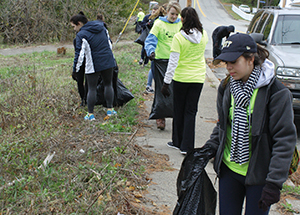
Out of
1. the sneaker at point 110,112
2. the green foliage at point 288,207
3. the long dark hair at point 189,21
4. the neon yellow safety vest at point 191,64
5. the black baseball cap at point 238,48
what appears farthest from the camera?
the sneaker at point 110,112

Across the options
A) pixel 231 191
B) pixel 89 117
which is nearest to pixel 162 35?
pixel 89 117

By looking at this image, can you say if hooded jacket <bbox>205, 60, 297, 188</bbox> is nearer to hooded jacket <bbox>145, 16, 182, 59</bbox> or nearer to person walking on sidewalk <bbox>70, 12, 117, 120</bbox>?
hooded jacket <bbox>145, 16, 182, 59</bbox>

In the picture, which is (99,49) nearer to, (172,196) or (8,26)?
(172,196)

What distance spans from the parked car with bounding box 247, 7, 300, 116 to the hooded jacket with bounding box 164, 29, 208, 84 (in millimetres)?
2110

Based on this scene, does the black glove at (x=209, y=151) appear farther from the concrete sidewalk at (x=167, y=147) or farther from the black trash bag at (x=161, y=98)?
the black trash bag at (x=161, y=98)

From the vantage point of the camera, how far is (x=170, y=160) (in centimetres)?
472

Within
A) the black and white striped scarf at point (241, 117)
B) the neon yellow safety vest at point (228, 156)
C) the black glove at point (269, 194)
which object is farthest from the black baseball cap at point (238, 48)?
the black glove at point (269, 194)

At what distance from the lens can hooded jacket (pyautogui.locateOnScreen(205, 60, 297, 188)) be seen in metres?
2.02

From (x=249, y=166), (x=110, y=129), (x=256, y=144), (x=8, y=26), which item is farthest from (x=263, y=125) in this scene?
(x=8, y=26)

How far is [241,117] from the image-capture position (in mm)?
2203

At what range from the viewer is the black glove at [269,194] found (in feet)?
6.53

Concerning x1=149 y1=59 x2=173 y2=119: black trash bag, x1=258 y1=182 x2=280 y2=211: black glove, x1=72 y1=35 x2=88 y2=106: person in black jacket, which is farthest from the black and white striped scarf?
x1=72 y1=35 x2=88 y2=106: person in black jacket

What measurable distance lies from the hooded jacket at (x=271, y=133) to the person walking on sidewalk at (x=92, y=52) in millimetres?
3922

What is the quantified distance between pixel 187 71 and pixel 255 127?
256 cm
